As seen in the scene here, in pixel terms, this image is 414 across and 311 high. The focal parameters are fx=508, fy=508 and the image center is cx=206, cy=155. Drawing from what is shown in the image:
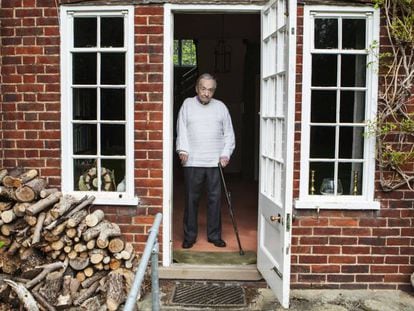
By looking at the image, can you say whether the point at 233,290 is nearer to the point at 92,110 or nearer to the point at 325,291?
the point at 325,291

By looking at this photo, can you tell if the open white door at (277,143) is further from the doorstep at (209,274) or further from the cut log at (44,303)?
the cut log at (44,303)

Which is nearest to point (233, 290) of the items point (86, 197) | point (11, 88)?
point (86, 197)

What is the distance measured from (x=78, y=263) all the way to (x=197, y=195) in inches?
56.2

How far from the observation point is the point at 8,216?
4586 millimetres

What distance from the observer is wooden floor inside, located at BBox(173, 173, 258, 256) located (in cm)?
550

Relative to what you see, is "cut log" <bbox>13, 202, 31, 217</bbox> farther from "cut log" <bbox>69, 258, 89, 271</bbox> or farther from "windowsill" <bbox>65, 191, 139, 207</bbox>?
"cut log" <bbox>69, 258, 89, 271</bbox>

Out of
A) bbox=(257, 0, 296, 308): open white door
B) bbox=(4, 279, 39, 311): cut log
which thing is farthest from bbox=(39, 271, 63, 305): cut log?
bbox=(257, 0, 296, 308): open white door

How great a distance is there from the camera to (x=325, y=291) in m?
4.80

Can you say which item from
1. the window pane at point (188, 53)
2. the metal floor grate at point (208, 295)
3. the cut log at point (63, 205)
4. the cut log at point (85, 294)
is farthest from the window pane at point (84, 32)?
the window pane at point (188, 53)

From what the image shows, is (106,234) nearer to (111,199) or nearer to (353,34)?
(111,199)

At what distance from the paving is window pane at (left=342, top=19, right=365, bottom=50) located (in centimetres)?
231

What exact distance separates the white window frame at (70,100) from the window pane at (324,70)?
1733 millimetres

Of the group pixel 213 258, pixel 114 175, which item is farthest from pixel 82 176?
pixel 213 258

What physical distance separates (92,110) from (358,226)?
280 cm
